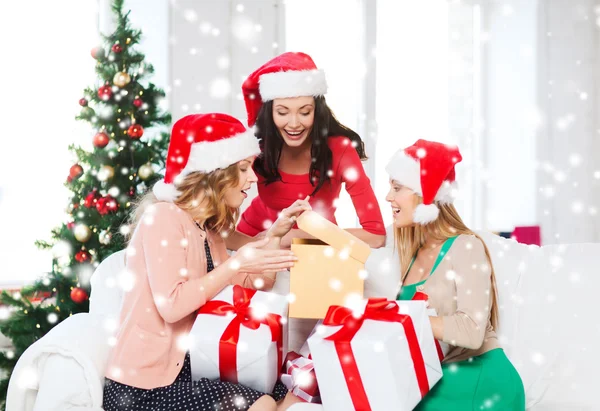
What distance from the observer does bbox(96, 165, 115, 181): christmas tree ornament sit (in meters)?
2.77

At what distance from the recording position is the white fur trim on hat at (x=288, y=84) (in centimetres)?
224

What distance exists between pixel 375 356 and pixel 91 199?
67.1 inches

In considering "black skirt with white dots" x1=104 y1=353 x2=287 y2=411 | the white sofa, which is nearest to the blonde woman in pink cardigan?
"black skirt with white dots" x1=104 y1=353 x2=287 y2=411

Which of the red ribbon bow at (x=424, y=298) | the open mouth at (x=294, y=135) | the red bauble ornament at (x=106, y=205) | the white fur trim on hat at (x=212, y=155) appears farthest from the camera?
the red bauble ornament at (x=106, y=205)

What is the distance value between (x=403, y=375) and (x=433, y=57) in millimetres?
3538

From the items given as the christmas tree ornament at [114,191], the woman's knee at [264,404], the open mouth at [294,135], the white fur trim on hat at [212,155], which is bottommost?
the woman's knee at [264,404]

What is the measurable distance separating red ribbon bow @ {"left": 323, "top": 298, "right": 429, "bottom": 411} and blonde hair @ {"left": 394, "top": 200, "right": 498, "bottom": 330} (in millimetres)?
389

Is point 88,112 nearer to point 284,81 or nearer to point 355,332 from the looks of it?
Result: point 284,81

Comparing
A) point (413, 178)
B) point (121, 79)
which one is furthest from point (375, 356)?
point (121, 79)

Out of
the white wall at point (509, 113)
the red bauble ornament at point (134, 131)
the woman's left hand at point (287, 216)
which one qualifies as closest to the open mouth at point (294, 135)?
the woman's left hand at point (287, 216)

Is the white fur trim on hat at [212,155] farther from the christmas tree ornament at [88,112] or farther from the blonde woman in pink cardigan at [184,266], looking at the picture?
the christmas tree ornament at [88,112]

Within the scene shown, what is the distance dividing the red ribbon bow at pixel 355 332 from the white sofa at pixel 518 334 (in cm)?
22

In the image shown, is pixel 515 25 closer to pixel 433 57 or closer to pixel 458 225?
pixel 433 57

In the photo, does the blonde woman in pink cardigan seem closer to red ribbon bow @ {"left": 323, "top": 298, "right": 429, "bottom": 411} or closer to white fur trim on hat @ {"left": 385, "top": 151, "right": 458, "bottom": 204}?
red ribbon bow @ {"left": 323, "top": 298, "right": 429, "bottom": 411}
